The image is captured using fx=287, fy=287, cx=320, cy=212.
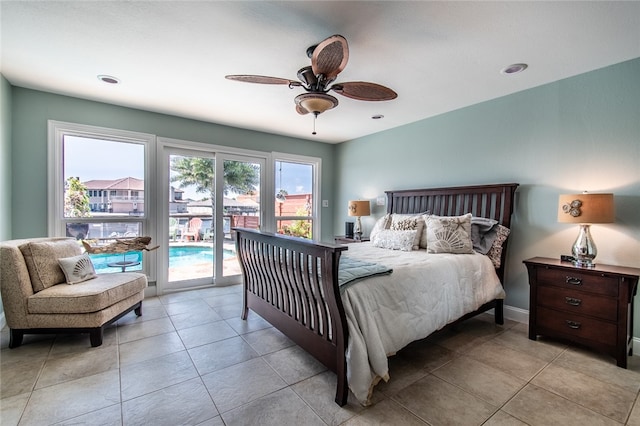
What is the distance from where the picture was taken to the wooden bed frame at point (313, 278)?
5.96ft

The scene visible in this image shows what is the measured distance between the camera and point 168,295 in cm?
406

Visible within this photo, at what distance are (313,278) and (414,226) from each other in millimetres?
1984

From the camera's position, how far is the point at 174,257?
4.25 m

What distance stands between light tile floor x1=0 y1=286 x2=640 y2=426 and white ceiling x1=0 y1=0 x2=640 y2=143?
255cm

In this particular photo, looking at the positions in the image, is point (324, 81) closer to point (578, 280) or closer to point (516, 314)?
point (578, 280)

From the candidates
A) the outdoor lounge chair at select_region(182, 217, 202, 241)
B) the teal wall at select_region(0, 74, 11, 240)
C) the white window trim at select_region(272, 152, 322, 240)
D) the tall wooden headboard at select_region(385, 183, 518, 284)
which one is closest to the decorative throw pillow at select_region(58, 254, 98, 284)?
the teal wall at select_region(0, 74, 11, 240)

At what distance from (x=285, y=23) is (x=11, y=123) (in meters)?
3.32

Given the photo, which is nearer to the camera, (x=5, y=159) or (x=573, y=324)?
(x=573, y=324)

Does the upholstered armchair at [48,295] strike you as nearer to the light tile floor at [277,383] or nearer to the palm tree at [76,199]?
the light tile floor at [277,383]

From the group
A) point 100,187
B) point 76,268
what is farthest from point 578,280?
point 100,187

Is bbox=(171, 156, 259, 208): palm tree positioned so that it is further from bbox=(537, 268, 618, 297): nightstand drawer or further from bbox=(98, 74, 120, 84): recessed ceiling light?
bbox=(537, 268, 618, 297): nightstand drawer

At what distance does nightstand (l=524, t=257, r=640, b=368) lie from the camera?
228cm

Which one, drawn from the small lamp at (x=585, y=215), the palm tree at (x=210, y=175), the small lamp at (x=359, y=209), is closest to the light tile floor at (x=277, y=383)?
the small lamp at (x=585, y=215)

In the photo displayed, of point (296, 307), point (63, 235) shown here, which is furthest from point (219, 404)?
point (63, 235)
